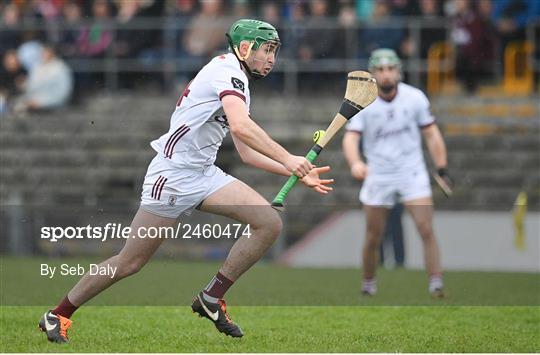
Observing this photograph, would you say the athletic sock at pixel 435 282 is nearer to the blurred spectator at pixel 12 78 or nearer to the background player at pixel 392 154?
the background player at pixel 392 154

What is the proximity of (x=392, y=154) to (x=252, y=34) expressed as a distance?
4216 millimetres

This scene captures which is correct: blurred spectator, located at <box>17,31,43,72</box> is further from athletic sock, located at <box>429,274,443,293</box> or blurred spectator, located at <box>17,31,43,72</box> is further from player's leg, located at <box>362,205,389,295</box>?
athletic sock, located at <box>429,274,443,293</box>

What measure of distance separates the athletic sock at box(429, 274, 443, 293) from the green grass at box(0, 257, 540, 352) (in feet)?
0.34

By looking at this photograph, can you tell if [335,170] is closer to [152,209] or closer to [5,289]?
[5,289]

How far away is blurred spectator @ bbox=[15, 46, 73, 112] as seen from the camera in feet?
63.7

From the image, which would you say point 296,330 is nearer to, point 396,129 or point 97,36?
point 396,129

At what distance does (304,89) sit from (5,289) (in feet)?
25.7

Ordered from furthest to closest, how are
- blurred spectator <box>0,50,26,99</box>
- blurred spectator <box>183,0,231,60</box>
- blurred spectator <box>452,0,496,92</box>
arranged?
blurred spectator <box>0,50,26,99</box> → blurred spectator <box>183,0,231,60</box> → blurred spectator <box>452,0,496,92</box>

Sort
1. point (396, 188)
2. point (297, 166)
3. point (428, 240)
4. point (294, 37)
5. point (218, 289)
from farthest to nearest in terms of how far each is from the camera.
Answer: point (294, 37) → point (396, 188) → point (428, 240) → point (218, 289) → point (297, 166)

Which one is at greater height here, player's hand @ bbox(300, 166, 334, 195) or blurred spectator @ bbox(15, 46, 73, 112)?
player's hand @ bbox(300, 166, 334, 195)

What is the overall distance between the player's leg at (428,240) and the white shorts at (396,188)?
9 cm

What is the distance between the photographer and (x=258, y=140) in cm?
829

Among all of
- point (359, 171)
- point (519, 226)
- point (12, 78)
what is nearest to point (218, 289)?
point (359, 171)

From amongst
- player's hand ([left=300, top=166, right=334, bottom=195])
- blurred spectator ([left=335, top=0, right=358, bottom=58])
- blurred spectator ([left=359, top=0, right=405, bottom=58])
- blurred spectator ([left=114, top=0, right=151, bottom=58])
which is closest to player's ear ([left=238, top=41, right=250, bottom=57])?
player's hand ([left=300, top=166, right=334, bottom=195])
